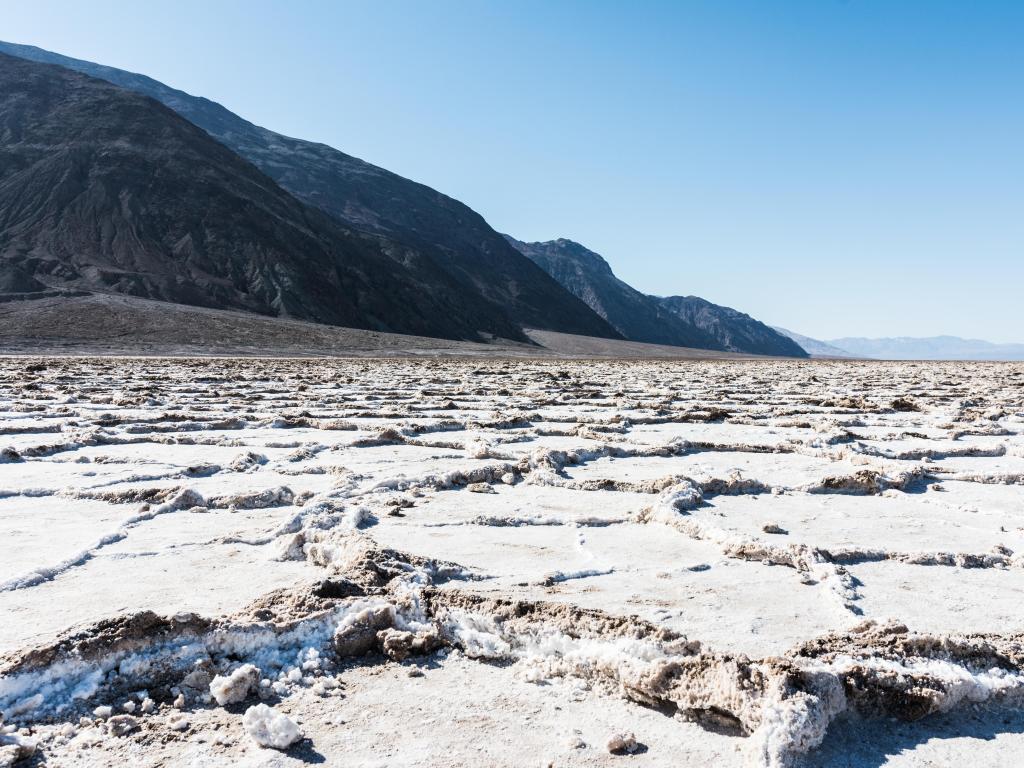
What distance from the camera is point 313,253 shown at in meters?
52.9

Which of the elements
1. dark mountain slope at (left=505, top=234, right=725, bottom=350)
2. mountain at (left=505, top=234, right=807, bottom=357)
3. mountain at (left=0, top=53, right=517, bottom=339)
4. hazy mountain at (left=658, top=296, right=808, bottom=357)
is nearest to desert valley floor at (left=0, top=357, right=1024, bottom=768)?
mountain at (left=0, top=53, right=517, bottom=339)

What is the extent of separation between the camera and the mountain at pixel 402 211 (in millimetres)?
81688

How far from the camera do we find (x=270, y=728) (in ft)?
4.75

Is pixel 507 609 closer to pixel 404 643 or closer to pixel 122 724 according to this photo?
pixel 404 643

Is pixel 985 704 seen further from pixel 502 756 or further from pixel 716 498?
pixel 716 498

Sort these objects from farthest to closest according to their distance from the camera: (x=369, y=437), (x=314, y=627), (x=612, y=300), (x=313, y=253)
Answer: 1. (x=612, y=300)
2. (x=313, y=253)
3. (x=369, y=437)
4. (x=314, y=627)

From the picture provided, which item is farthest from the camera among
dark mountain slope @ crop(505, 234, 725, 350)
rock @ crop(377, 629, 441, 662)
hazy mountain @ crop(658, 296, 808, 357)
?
hazy mountain @ crop(658, 296, 808, 357)

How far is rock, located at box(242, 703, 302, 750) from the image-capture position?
1429mm

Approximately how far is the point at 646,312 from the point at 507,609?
12302 centimetres

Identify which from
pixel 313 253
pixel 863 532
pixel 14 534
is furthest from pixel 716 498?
pixel 313 253

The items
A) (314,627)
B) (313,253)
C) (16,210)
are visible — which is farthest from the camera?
(313,253)

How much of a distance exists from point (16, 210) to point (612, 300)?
87.5 metres

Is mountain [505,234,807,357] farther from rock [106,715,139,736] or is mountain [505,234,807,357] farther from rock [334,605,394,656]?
rock [106,715,139,736]

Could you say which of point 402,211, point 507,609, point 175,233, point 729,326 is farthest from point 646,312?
point 507,609
